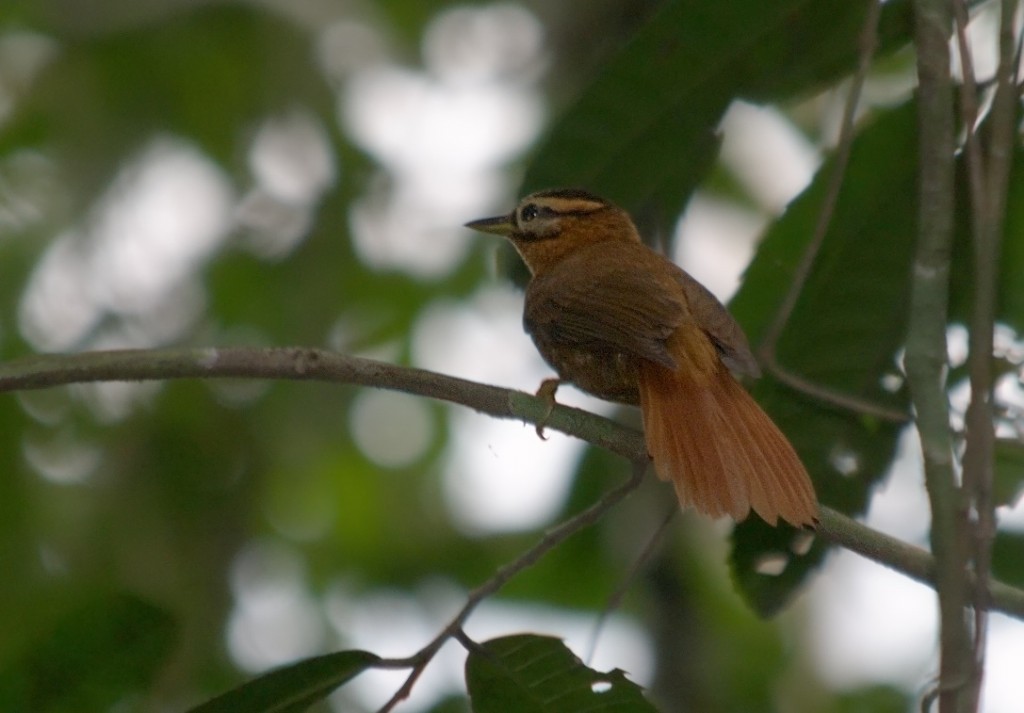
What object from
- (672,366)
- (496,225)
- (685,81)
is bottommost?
(672,366)

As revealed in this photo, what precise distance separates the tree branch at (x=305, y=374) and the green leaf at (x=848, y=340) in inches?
40.6

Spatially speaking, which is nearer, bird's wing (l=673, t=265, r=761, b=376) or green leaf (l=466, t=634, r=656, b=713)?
green leaf (l=466, t=634, r=656, b=713)

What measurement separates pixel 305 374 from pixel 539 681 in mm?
799

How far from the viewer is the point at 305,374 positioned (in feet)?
7.62

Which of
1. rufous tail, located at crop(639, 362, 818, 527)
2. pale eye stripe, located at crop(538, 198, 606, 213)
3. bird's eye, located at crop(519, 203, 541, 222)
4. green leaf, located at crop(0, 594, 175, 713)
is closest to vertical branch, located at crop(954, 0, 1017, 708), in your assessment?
rufous tail, located at crop(639, 362, 818, 527)

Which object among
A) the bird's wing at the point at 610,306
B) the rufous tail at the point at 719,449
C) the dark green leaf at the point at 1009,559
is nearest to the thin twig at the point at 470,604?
the rufous tail at the point at 719,449

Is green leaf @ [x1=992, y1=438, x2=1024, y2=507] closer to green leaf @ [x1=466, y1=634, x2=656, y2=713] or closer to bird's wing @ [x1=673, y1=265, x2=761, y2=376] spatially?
bird's wing @ [x1=673, y1=265, x2=761, y2=376]

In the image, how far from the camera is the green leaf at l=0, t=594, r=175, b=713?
2889 millimetres

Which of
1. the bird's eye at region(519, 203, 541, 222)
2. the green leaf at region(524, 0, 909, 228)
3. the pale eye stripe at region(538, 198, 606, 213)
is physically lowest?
the green leaf at region(524, 0, 909, 228)

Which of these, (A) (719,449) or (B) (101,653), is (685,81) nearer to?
(A) (719,449)

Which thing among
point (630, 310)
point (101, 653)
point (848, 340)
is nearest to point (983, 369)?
point (630, 310)

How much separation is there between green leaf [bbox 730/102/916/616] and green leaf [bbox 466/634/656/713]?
2.84 feet

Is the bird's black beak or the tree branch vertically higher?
the bird's black beak

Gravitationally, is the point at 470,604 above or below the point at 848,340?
below
